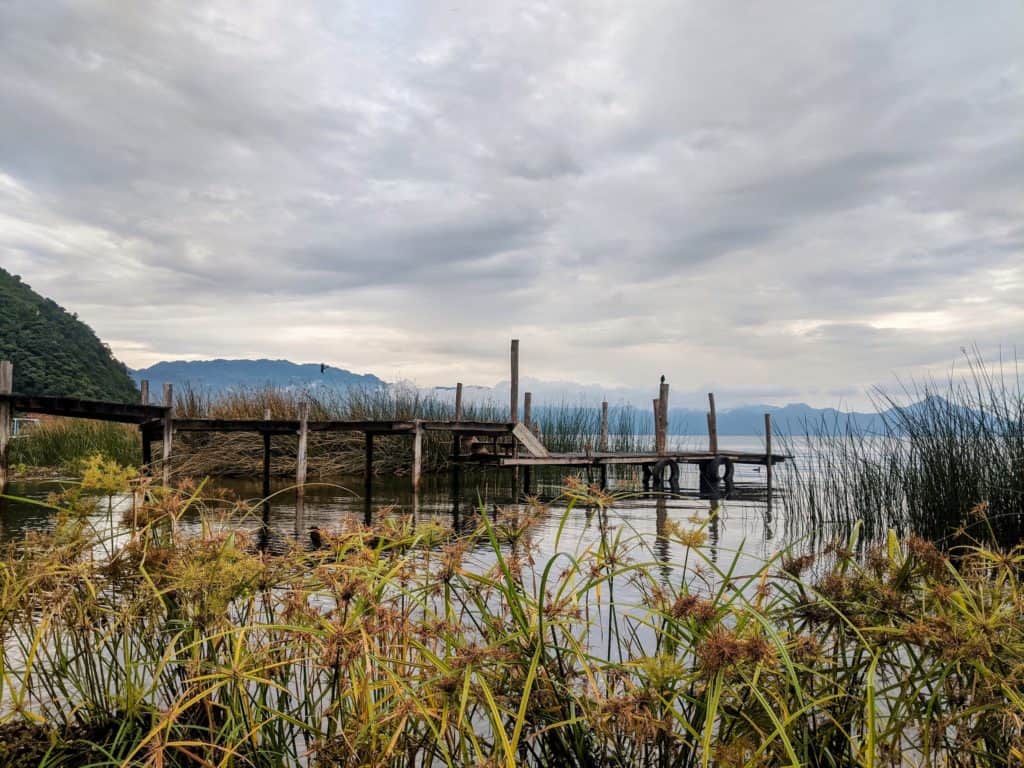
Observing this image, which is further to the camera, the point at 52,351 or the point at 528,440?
the point at 52,351

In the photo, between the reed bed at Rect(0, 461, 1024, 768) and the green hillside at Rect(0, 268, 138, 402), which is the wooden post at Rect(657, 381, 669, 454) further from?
the green hillside at Rect(0, 268, 138, 402)

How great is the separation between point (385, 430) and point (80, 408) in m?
5.36

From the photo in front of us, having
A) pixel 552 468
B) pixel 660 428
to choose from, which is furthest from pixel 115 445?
pixel 660 428

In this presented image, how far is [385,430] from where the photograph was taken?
15320mm

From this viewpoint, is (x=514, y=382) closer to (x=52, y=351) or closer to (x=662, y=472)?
(x=662, y=472)

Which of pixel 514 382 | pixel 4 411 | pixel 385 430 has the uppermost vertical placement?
pixel 514 382

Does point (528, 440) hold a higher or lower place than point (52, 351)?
lower

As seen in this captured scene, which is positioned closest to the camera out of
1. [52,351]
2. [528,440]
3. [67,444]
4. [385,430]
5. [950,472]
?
[950,472]

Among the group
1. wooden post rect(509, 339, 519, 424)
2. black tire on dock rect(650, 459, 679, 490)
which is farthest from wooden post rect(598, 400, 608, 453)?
wooden post rect(509, 339, 519, 424)

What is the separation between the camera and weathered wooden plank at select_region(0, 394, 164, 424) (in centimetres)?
1155

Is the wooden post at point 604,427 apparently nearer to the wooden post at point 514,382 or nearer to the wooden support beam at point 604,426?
the wooden support beam at point 604,426

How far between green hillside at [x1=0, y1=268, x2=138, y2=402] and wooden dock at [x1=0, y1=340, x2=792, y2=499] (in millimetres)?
20936

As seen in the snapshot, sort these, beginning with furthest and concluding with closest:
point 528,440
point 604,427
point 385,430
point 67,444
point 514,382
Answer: point 604,427 < point 67,444 < point 514,382 < point 528,440 < point 385,430

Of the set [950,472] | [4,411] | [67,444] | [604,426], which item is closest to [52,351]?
[67,444]
